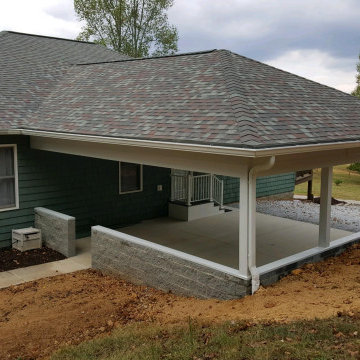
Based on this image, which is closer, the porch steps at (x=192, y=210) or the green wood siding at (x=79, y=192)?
the green wood siding at (x=79, y=192)

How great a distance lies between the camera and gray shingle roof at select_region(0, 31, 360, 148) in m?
6.98

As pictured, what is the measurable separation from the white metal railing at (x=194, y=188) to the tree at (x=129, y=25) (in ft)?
76.9

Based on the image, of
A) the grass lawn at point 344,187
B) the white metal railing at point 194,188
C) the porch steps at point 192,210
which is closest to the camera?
the porch steps at point 192,210

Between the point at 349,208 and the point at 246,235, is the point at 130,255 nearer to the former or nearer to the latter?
the point at 246,235

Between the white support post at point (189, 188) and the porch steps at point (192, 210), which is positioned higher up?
the white support post at point (189, 188)

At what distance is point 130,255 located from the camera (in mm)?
8148

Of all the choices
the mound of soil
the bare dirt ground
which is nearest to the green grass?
the bare dirt ground

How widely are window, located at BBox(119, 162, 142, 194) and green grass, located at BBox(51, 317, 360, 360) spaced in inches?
288

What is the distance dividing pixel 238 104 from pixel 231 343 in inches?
162

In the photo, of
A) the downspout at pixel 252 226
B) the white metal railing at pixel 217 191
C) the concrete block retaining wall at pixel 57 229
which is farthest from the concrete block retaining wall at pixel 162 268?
the white metal railing at pixel 217 191

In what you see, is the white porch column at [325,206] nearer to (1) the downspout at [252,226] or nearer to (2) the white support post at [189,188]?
(1) the downspout at [252,226]

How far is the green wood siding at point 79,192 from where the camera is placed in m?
10.5

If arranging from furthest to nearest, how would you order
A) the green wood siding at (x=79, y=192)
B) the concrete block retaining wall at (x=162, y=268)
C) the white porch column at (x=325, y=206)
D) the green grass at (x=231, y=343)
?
the green wood siding at (x=79, y=192)
the white porch column at (x=325, y=206)
the concrete block retaining wall at (x=162, y=268)
the green grass at (x=231, y=343)

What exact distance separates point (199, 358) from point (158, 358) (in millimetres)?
466
